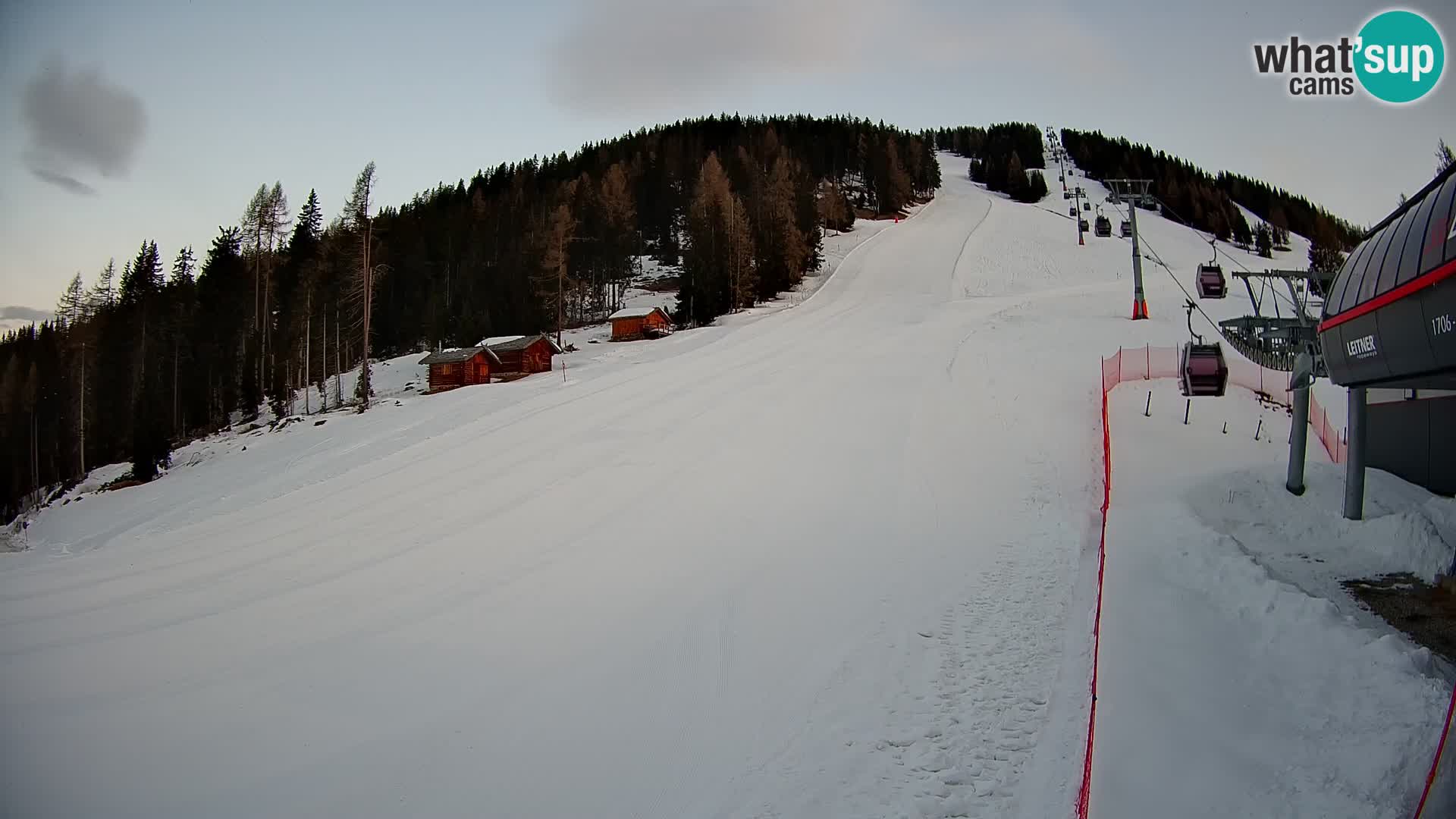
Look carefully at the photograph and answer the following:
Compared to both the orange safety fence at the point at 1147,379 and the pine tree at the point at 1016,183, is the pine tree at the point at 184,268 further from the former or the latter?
the pine tree at the point at 1016,183

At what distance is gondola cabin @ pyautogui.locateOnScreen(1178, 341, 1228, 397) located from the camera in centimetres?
1695

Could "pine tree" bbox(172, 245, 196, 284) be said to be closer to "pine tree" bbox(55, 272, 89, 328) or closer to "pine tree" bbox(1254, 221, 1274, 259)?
"pine tree" bbox(55, 272, 89, 328)

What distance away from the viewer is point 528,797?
21.9 ft

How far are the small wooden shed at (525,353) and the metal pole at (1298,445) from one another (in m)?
36.1

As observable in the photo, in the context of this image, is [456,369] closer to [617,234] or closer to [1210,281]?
[617,234]

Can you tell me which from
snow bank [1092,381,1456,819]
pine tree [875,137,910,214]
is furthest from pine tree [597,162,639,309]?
snow bank [1092,381,1456,819]

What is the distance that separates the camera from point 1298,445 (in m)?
13.6

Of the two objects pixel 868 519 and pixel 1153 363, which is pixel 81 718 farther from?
pixel 1153 363

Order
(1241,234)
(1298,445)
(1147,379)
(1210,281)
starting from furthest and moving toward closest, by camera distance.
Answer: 1. (1241,234)
2. (1210,281)
3. (1147,379)
4. (1298,445)

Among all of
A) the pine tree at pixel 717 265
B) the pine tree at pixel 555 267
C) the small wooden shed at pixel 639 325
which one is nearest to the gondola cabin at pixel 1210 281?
the small wooden shed at pixel 639 325

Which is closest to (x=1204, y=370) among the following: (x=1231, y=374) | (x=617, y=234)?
(x=1231, y=374)

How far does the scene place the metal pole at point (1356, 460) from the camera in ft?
38.4

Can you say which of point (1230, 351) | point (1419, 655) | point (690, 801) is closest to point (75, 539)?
point (690, 801)

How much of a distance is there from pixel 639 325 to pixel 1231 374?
36028mm
